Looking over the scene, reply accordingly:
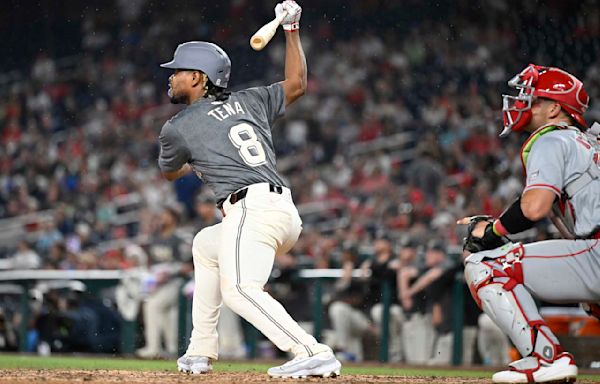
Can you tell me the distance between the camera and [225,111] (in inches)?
212

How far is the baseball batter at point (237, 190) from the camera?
4988 mm

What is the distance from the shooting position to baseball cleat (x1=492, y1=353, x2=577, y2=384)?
15.1 ft

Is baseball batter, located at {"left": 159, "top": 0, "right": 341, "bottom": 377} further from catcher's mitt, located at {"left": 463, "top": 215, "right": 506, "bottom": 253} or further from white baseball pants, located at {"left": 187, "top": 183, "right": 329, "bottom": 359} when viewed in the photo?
catcher's mitt, located at {"left": 463, "top": 215, "right": 506, "bottom": 253}

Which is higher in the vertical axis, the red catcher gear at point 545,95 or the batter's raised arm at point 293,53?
the batter's raised arm at point 293,53

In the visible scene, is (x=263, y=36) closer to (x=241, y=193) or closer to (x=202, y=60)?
(x=202, y=60)

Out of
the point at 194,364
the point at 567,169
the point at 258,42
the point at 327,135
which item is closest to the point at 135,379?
the point at 194,364

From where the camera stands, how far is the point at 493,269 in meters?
4.80

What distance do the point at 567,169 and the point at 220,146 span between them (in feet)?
5.50

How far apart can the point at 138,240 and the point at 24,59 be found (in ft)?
24.4

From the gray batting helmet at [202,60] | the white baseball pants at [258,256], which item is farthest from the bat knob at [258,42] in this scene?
the white baseball pants at [258,256]

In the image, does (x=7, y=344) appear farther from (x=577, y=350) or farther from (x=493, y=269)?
(x=493, y=269)

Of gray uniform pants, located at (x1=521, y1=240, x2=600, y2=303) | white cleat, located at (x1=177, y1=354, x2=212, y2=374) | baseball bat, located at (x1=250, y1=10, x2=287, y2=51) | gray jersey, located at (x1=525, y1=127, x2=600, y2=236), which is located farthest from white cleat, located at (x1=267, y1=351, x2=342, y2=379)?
baseball bat, located at (x1=250, y1=10, x2=287, y2=51)

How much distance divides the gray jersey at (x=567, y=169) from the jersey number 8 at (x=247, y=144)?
4.36 ft

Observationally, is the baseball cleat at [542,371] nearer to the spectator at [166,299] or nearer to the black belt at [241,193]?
the black belt at [241,193]
